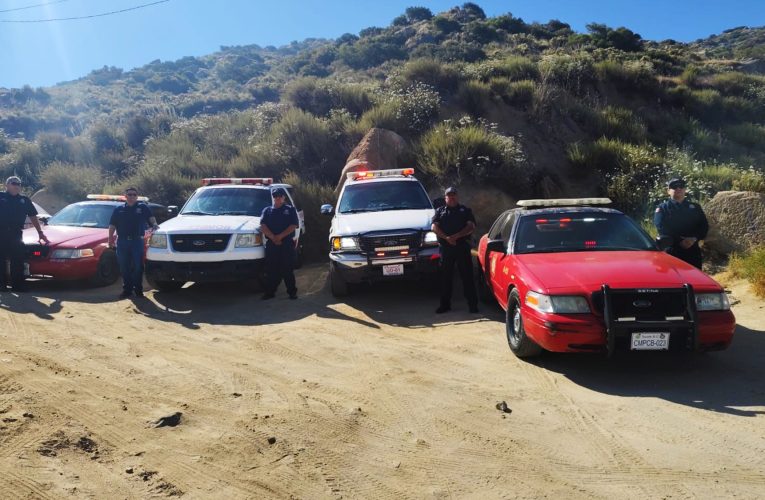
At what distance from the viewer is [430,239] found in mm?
8852

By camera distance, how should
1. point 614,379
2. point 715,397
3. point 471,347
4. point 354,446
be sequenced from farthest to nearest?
point 471,347 → point 614,379 → point 715,397 → point 354,446

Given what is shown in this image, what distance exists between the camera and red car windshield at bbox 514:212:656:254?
678 centimetres

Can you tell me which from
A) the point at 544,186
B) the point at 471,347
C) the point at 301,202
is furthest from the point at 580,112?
the point at 471,347

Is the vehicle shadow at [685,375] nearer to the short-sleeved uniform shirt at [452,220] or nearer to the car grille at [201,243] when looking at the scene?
A: the short-sleeved uniform shirt at [452,220]

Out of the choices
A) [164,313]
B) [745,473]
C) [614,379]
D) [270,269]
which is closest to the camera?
[745,473]

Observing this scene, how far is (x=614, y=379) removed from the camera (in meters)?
5.46

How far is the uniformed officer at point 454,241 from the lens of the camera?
27.2ft

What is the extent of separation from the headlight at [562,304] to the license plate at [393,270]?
328 centimetres

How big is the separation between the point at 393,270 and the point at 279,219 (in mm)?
2084

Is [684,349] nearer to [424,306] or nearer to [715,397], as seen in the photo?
[715,397]

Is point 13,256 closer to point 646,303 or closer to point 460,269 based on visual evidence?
point 460,269

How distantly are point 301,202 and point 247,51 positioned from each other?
97.3 m

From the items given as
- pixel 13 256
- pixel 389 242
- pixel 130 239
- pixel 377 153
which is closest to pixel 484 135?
pixel 377 153

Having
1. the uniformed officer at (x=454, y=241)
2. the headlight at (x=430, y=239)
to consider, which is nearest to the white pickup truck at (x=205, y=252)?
the headlight at (x=430, y=239)
